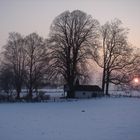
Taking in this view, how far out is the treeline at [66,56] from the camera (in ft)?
174

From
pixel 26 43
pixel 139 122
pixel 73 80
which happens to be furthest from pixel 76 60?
pixel 139 122

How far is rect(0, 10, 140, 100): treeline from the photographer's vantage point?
53062 mm

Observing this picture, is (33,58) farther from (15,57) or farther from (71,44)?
(71,44)

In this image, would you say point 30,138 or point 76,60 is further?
point 76,60

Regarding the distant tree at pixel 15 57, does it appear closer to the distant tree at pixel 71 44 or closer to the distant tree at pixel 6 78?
the distant tree at pixel 6 78

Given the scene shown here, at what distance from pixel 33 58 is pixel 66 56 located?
1042 centimetres

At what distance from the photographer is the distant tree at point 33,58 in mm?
58062

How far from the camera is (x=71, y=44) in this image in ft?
177

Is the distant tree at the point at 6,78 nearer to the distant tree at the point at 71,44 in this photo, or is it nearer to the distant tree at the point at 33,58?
the distant tree at the point at 33,58

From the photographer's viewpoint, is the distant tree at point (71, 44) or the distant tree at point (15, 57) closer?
the distant tree at point (71, 44)

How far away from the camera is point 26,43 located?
62.0 meters

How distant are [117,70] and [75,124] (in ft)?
123

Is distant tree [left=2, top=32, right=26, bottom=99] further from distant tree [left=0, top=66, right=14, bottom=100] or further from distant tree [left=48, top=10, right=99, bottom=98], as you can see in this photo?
distant tree [left=48, top=10, right=99, bottom=98]

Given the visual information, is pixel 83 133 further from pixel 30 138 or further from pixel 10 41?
pixel 10 41
